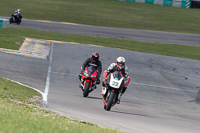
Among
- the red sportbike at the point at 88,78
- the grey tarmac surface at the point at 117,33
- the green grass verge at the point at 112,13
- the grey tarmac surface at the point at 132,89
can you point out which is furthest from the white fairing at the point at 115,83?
the green grass verge at the point at 112,13

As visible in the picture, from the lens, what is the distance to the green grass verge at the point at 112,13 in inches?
1597

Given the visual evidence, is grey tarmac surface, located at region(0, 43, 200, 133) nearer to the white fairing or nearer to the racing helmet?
the white fairing

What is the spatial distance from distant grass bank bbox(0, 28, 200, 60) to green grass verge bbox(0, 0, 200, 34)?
8150mm

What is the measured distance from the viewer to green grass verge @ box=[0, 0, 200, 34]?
40562 millimetres

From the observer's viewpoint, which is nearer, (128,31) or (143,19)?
(128,31)

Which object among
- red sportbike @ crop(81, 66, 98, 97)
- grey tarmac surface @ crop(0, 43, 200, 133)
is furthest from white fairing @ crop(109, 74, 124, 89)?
red sportbike @ crop(81, 66, 98, 97)

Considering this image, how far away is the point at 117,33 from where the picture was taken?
115 feet

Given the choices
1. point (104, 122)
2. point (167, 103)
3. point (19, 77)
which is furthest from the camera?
point (19, 77)

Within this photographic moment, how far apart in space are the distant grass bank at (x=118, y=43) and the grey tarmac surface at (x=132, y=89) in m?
2.74

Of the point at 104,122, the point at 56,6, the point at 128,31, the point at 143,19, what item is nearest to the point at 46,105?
the point at 104,122

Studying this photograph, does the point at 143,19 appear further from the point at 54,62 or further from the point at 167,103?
the point at 167,103

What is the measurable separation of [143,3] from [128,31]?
1581 centimetres

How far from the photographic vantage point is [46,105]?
1134 cm

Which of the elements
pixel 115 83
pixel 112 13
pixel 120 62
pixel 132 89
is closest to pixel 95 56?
pixel 120 62
